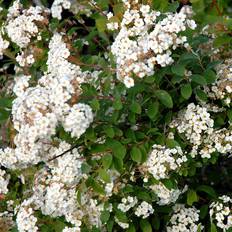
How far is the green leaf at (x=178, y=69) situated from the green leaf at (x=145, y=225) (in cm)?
101

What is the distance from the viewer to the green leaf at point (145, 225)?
10.4ft

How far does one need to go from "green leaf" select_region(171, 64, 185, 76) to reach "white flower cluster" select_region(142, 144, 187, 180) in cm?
44

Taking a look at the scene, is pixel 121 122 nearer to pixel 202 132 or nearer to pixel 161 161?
pixel 161 161

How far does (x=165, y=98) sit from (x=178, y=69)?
0.57ft

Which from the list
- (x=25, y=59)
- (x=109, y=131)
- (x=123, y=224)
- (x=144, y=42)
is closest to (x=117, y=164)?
(x=109, y=131)

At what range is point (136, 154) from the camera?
285cm

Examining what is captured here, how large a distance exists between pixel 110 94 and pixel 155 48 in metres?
0.44

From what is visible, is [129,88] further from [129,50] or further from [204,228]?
[204,228]

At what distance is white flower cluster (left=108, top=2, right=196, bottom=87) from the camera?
261 centimetres

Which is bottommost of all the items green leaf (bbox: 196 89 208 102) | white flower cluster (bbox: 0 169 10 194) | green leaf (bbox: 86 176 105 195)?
white flower cluster (bbox: 0 169 10 194)

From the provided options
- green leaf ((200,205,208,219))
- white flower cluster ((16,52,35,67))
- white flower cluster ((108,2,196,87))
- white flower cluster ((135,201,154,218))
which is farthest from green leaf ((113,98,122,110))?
green leaf ((200,205,208,219))

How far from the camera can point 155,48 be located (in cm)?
261

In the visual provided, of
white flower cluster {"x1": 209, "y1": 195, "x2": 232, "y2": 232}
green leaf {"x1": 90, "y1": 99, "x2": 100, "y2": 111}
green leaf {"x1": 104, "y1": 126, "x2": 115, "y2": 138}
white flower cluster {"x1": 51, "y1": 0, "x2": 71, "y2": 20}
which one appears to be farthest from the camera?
white flower cluster {"x1": 51, "y1": 0, "x2": 71, "y2": 20}

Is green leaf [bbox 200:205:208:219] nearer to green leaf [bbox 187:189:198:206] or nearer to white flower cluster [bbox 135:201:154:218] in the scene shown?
green leaf [bbox 187:189:198:206]
